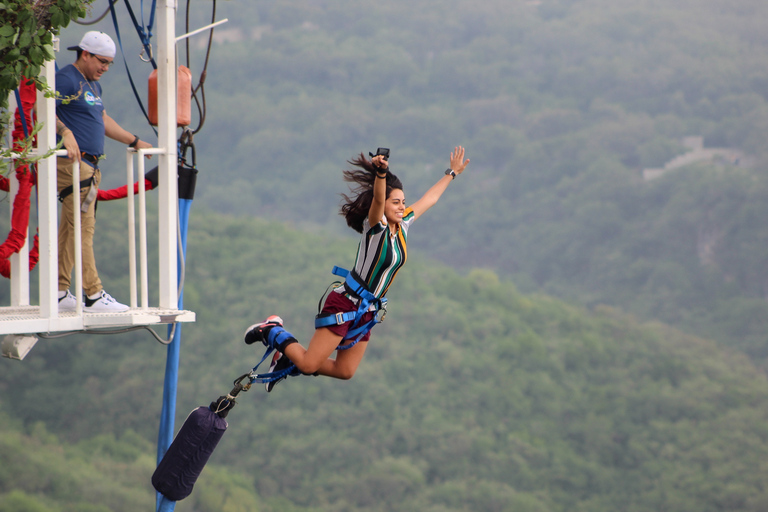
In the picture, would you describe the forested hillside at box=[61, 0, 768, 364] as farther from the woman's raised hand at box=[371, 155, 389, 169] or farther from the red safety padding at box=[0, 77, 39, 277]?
the red safety padding at box=[0, 77, 39, 277]

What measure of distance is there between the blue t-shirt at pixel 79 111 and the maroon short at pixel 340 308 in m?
1.68

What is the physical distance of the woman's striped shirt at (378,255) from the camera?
488cm

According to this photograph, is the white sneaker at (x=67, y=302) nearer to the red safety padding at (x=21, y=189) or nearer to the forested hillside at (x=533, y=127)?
the red safety padding at (x=21, y=189)

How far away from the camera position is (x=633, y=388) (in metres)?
58.8

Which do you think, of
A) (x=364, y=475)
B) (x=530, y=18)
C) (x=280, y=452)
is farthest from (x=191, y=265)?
(x=530, y=18)

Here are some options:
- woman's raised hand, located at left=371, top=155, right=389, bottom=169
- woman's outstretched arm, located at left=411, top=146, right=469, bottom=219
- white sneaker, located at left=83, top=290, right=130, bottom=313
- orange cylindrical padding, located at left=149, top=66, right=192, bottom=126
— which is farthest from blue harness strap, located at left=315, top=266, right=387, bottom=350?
orange cylindrical padding, located at left=149, top=66, right=192, bottom=126

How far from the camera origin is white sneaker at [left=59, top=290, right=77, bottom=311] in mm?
5039

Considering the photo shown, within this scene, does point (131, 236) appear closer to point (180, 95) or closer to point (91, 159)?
point (91, 159)

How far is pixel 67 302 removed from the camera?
509 centimetres

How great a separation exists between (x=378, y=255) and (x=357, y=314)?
35 centimetres

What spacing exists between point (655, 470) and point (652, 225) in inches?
1176

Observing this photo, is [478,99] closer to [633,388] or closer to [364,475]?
[633,388]

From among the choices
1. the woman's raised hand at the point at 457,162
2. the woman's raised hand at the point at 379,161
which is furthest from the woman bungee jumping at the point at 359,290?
the woman's raised hand at the point at 457,162

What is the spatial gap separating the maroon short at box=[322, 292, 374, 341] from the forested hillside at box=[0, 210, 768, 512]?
41.1 metres
